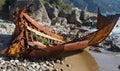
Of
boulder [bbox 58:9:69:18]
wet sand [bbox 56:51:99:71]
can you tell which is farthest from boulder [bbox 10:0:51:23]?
wet sand [bbox 56:51:99:71]

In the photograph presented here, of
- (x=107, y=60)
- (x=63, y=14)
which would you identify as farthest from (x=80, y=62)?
(x=63, y=14)

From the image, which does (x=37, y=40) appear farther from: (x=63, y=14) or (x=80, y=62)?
(x=63, y=14)

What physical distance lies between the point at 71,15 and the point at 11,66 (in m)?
29.6

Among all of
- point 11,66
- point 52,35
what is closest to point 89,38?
point 52,35

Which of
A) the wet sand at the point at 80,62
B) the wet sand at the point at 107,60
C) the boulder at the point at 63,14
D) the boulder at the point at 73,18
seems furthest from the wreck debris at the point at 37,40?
the boulder at the point at 63,14

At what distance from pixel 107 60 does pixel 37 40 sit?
4229mm

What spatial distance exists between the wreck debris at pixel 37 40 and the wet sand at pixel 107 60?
1.21m

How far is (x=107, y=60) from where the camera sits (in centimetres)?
1853

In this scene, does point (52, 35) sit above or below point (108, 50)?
above

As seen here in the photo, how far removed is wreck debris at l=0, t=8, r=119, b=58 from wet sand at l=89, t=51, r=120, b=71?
3.99 feet

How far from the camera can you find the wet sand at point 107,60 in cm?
1659

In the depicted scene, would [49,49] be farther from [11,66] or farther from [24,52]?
[11,66]

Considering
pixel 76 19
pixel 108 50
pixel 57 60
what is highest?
pixel 57 60

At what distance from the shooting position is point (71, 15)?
4312cm
